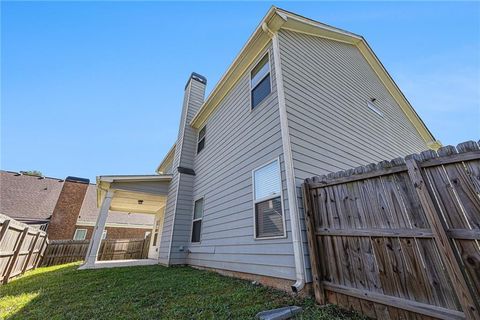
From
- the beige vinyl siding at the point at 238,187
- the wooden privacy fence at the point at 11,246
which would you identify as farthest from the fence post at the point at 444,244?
the wooden privacy fence at the point at 11,246

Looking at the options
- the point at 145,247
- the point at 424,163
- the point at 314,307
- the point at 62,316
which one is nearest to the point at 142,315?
the point at 62,316

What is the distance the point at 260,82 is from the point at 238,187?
9.00 ft

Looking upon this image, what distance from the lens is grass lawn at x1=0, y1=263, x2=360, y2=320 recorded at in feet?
8.58

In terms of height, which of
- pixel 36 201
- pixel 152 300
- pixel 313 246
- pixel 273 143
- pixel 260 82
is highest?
pixel 260 82

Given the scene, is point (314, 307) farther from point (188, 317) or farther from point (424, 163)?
point (424, 163)

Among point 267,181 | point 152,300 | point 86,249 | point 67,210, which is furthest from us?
point 67,210

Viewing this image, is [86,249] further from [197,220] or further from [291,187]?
[291,187]

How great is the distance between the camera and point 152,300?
10.7 feet

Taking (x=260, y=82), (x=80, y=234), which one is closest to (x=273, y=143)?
(x=260, y=82)

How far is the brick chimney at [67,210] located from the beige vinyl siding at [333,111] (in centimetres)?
1652

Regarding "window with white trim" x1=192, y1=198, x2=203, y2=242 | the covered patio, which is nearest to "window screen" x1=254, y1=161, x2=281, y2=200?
"window with white trim" x1=192, y1=198, x2=203, y2=242

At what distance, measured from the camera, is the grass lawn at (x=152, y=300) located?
2.62 m

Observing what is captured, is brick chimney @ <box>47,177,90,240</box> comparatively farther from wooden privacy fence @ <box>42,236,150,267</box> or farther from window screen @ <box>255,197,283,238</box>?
window screen @ <box>255,197,283,238</box>

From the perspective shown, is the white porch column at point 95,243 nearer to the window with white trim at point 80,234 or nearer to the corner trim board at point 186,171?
the corner trim board at point 186,171
